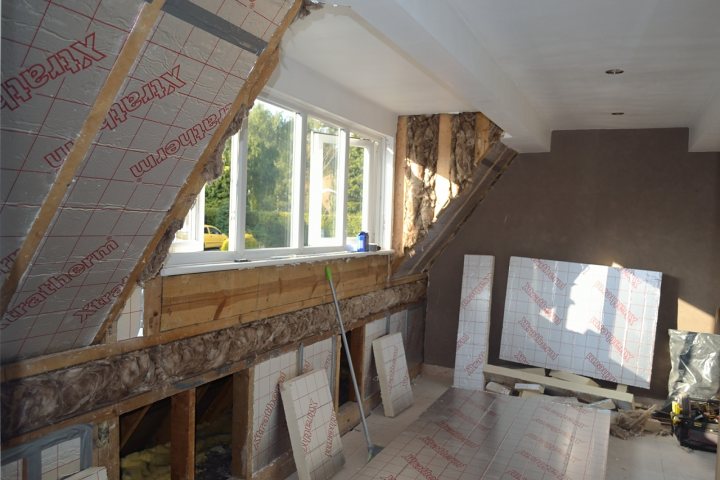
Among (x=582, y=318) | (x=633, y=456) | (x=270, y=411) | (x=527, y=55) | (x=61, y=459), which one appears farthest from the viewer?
(x=582, y=318)

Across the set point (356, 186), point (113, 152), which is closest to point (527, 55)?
point (356, 186)

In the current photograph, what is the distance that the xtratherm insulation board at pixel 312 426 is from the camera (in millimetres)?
3598

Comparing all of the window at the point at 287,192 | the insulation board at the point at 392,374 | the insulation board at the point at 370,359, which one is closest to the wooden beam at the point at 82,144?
the window at the point at 287,192

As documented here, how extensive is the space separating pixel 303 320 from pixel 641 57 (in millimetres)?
2681

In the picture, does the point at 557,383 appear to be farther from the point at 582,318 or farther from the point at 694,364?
the point at 694,364

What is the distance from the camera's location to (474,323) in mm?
5918

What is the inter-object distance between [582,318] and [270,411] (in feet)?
11.3

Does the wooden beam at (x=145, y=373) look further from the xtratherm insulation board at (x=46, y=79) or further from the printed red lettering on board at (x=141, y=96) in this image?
the printed red lettering on board at (x=141, y=96)

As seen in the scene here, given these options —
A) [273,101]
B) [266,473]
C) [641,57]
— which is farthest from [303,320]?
[641,57]

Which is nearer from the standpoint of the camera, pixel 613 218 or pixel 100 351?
pixel 100 351

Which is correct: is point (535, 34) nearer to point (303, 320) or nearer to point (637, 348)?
point (303, 320)

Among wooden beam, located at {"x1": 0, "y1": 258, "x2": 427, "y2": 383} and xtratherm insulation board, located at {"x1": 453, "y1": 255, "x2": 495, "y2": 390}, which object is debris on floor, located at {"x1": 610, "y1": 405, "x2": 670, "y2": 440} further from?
wooden beam, located at {"x1": 0, "y1": 258, "x2": 427, "y2": 383}

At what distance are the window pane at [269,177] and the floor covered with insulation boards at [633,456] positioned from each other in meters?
1.70

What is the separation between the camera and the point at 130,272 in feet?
7.63
